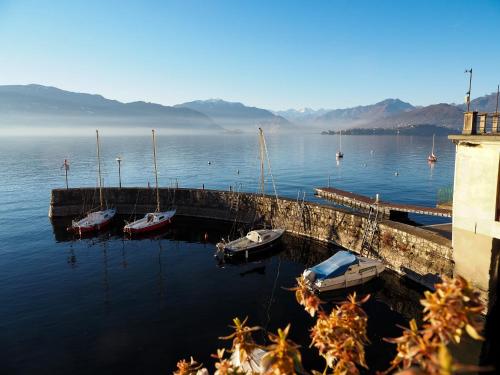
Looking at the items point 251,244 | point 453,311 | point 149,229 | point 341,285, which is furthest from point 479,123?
point 149,229

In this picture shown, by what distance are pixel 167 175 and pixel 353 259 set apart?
94826 millimetres

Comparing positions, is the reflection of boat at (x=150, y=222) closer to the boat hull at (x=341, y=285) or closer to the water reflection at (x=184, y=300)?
the water reflection at (x=184, y=300)

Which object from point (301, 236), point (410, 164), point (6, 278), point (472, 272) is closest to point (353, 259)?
point (472, 272)

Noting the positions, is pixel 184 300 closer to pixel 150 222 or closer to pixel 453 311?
pixel 150 222

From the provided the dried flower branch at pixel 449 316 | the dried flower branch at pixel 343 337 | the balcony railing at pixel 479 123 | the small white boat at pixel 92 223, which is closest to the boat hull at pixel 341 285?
the balcony railing at pixel 479 123

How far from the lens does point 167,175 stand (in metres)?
122

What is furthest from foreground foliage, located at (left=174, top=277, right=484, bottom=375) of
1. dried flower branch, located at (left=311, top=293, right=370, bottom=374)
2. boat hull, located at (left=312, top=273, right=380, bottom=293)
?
boat hull, located at (left=312, top=273, right=380, bottom=293)

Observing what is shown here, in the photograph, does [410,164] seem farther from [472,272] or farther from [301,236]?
[472,272]

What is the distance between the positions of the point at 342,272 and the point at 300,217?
1622 centimetres

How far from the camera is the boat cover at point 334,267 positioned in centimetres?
3544

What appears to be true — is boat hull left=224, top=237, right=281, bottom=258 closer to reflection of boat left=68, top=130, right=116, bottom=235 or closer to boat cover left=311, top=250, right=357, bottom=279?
boat cover left=311, top=250, right=357, bottom=279

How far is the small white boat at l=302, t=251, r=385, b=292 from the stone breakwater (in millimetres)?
3521

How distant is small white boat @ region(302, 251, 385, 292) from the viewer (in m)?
35.1

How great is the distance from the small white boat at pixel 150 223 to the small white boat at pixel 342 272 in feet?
92.0
